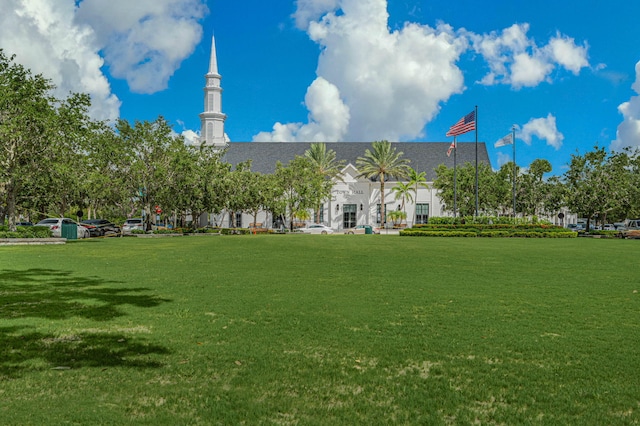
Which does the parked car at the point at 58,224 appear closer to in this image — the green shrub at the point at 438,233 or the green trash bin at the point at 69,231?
the green trash bin at the point at 69,231

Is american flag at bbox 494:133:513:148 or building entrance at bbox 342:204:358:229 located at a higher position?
american flag at bbox 494:133:513:148

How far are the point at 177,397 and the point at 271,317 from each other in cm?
343

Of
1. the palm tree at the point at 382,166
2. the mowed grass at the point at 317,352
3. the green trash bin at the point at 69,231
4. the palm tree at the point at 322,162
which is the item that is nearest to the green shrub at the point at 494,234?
the palm tree at the point at 382,166

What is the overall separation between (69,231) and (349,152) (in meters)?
49.1

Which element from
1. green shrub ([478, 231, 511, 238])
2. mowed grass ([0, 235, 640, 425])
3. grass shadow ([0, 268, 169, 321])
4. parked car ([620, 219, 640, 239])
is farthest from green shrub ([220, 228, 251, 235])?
mowed grass ([0, 235, 640, 425])

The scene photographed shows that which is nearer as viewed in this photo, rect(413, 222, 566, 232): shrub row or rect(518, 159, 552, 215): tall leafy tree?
rect(413, 222, 566, 232): shrub row

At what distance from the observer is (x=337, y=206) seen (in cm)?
6625

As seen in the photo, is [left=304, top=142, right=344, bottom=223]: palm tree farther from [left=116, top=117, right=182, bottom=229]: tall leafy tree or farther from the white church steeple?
[left=116, top=117, right=182, bottom=229]: tall leafy tree

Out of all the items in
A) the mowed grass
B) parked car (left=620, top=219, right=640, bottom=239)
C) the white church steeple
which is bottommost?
the mowed grass

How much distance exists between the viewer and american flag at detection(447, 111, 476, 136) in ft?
131

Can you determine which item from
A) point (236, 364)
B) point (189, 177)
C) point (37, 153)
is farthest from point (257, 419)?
point (189, 177)

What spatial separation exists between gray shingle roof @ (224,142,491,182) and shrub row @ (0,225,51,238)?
44.5 metres

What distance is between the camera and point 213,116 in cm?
6819

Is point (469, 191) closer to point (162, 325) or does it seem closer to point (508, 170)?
point (508, 170)
